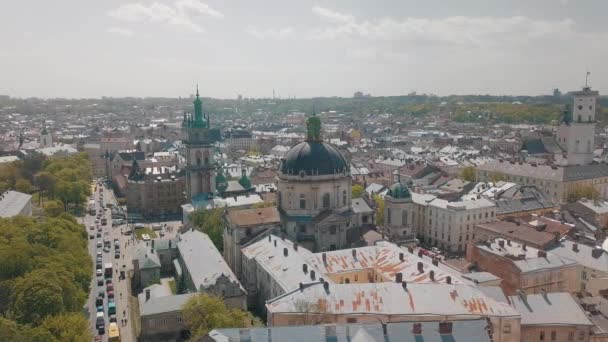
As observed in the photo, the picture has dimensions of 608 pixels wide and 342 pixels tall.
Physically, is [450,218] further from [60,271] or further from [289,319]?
[60,271]

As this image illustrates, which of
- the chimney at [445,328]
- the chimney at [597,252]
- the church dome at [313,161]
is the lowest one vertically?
the chimney at [597,252]

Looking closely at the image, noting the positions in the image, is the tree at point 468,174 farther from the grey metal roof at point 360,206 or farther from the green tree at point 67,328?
the green tree at point 67,328

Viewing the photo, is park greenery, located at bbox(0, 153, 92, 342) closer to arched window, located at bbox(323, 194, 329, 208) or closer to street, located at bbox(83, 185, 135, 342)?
street, located at bbox(83, 185, 135, 342)

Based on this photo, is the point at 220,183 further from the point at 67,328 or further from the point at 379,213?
the point at 67,328

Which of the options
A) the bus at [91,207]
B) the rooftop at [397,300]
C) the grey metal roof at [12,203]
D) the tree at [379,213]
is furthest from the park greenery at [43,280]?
the tree at [379,213]

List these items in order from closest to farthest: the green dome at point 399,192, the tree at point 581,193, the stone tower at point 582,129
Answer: the green dome at point 399,192
the tree at point 581,193
the stone tower at point 582,129

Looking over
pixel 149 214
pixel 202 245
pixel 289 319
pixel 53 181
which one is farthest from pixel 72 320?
pixel 53 181

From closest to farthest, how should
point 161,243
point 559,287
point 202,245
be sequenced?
point 559,287 → point 202,245 → point 161,243
